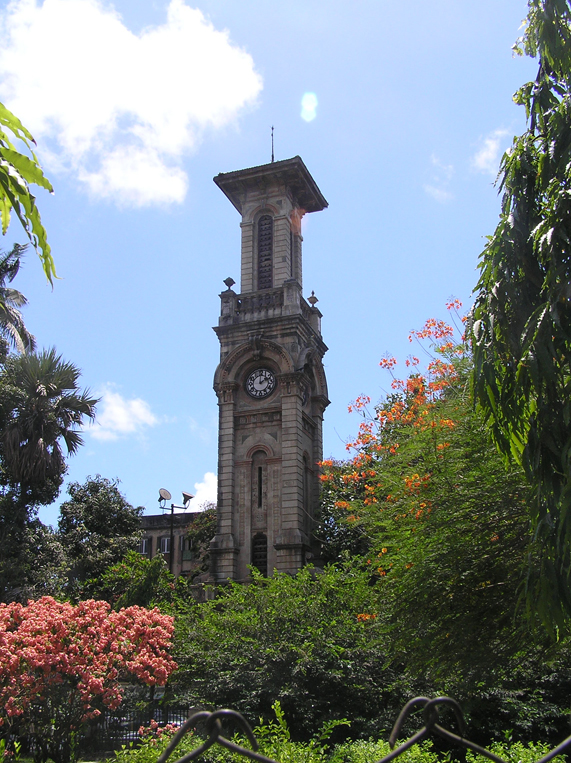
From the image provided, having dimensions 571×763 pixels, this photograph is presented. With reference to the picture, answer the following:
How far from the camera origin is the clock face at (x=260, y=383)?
3412 centimetres

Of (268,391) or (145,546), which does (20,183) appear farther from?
(145,546)

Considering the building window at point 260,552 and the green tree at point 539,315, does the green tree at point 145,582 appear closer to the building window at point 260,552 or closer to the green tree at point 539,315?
the building window at point 260,552

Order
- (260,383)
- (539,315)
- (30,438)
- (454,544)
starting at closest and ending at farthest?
1. (539,315)
2. (454,544)
3. (30,438)
4. (260,383)

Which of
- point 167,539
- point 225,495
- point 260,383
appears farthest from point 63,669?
point 167,539

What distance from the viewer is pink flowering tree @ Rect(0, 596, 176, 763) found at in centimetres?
1243

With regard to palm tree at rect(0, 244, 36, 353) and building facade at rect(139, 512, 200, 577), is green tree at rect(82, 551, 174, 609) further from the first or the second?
building facade at rect(139, 512, 200, 577)

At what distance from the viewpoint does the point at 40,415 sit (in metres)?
27.3

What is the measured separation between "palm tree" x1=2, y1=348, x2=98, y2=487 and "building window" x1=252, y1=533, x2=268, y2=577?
9.23 meters

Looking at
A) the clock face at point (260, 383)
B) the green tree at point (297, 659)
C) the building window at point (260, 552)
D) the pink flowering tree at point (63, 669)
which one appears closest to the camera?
the pink flowering tree at point (63, 669)

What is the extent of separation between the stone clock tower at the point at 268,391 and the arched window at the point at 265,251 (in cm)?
5

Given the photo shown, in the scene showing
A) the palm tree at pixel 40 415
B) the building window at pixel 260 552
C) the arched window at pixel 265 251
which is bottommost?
the building window at pixel 260 552

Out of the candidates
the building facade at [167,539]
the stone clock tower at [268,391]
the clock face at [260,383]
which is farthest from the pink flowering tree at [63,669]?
the building facade at [167,539]

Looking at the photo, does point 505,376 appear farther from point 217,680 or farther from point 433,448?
point 217,680

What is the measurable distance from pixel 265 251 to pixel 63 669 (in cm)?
2791
